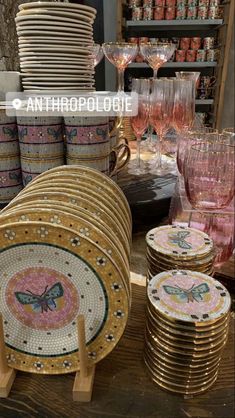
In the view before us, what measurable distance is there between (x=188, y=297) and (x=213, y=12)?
2563 millimetres

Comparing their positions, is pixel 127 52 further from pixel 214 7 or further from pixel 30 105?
pixel 214 7

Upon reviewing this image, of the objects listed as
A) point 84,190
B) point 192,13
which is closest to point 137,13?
point 192,13

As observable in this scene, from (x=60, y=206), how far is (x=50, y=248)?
65 mm

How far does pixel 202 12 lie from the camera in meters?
2.52

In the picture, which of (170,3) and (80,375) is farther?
(170,3)

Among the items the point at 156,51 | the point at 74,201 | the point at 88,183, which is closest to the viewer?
the point at 74,201

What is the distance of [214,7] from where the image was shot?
250 centimetres

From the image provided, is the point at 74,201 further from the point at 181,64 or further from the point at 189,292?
the point at 181,64

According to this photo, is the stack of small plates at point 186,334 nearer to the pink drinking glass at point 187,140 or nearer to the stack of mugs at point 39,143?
the pink drinking glass at point 187,140

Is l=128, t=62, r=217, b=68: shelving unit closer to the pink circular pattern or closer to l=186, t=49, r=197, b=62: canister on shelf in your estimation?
l=186, t=49, r=197, b=62: canister on shelf

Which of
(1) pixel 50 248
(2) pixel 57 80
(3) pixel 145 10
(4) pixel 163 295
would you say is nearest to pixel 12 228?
(1) pixel 50 248

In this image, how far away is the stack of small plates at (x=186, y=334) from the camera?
1.59 ft

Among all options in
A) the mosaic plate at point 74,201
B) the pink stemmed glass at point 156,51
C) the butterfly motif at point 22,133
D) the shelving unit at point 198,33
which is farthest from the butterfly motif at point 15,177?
the shelving unit at point 198,33

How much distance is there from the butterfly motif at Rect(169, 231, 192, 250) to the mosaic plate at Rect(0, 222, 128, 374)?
21cm
